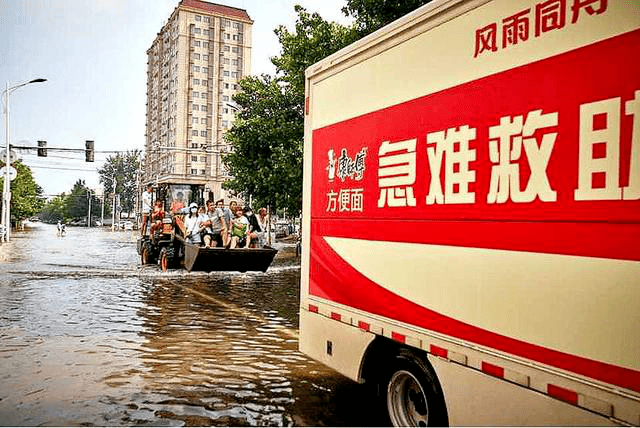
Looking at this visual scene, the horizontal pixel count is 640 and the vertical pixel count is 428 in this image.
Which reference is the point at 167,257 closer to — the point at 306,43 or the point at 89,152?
the point at 306,43

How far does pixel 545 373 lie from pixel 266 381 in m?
3.99

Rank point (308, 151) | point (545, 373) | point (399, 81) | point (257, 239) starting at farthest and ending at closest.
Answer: point (257, 239) → point (308, 151) → point (399, 81) → point (545, 373)

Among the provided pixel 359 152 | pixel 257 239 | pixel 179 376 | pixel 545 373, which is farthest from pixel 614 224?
pixel 257 239

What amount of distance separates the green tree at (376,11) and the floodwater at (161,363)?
31.0 ft

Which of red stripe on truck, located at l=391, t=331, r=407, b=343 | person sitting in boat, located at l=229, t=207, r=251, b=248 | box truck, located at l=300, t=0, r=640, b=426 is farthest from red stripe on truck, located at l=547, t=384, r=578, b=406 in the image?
person sitting in boat, located at l=229, t=207, r=251, b=248

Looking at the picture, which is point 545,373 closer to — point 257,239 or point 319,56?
point 257,239

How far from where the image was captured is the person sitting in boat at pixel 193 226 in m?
17.9

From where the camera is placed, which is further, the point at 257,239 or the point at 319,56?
the point at 319,56

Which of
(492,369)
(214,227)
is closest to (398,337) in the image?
(492,369)

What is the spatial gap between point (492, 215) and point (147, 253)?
63.1 feet

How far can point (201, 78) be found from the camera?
104m

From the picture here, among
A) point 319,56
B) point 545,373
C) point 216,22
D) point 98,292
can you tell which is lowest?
point 98,292

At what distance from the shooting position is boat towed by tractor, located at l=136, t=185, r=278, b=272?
16.8 metres

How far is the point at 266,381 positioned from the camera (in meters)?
6.67
